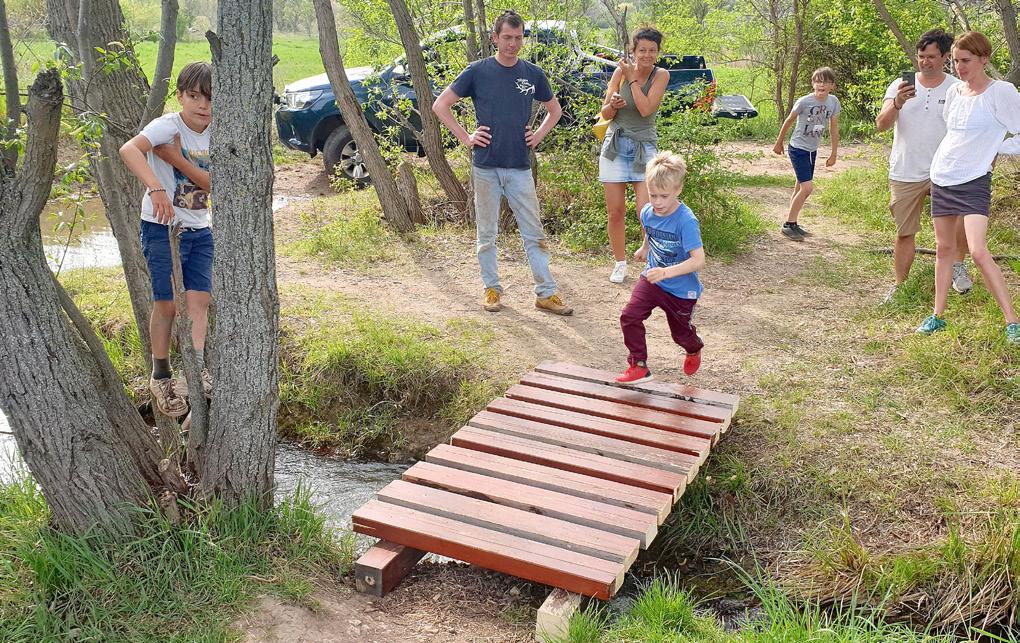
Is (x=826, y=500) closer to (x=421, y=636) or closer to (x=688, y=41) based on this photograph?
(x=421, y=636)

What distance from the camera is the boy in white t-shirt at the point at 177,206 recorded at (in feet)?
11.9

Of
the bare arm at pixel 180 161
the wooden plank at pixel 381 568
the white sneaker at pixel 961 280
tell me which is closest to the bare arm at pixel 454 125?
the bare arm at pixel 180 161

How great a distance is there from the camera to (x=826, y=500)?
4.06 meters

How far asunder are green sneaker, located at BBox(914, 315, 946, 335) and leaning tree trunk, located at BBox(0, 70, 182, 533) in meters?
4.34

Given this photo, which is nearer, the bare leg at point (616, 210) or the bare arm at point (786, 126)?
the bare leg at point (616, 210)

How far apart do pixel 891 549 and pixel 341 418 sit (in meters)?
3.20

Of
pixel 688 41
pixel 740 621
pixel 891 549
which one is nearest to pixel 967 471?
pixel 891 549

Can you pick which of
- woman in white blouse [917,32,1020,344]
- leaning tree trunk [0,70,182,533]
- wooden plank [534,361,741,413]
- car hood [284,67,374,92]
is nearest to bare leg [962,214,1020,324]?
woman in white blouse [917,32,1020,344]

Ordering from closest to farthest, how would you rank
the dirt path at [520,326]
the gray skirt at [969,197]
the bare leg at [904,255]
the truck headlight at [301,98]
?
the dirt path at [520,326] < the gray skirt at [969,197] < the bare leg at [904,255] < the truck headlight at [301,98]

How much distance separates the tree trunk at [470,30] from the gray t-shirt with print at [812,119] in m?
2.95

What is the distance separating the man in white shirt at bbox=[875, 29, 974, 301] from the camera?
5523 millimetres

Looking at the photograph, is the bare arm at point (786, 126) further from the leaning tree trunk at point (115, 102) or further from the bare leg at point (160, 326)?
the bare leg at point (160, 326)

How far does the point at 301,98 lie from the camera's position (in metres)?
10.2

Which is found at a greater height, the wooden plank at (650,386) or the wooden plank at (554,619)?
the wooden plank at (650,386)
